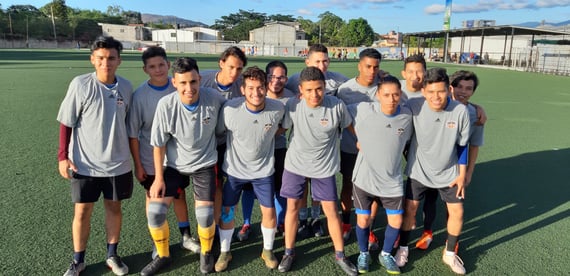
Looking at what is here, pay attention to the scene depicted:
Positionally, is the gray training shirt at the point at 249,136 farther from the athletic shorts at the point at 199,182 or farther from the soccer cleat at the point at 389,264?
the soccer cleat at the point at 389,264

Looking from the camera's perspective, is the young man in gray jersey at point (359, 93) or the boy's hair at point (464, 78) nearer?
the boy's hair at point (464, 78)

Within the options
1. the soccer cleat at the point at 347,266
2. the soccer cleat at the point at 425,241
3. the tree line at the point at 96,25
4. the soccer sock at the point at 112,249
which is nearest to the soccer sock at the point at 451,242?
the soccer cleat at the point at 425,241

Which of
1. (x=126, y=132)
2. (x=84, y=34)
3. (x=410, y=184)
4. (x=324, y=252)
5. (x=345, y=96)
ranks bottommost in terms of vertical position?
(x=324, y=252)

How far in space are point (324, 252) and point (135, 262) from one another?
5.34 feet

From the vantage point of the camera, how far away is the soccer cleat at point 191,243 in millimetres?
3496

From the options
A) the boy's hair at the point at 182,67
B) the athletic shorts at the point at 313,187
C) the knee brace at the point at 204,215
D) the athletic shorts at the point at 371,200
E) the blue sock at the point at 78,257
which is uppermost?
the boy's hair at the point at 182,67

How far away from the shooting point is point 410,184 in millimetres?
3428

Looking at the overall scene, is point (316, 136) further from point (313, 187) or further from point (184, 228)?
point (184, 228)

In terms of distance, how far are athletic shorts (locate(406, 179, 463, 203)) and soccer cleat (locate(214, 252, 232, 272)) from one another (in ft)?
5.33

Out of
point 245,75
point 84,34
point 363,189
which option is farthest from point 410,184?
point 84,34

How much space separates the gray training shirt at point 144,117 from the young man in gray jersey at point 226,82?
47cm

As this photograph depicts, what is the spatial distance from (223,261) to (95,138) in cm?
140

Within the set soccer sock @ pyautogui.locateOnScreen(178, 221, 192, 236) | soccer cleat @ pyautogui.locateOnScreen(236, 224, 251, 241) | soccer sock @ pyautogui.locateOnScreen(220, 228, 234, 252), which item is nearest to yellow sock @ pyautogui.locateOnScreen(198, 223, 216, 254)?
soccer sock @ pyautogui.locateOnScreen(220, 228, 234, 252)

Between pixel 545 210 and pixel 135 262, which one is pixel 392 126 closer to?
pixel 135 262
